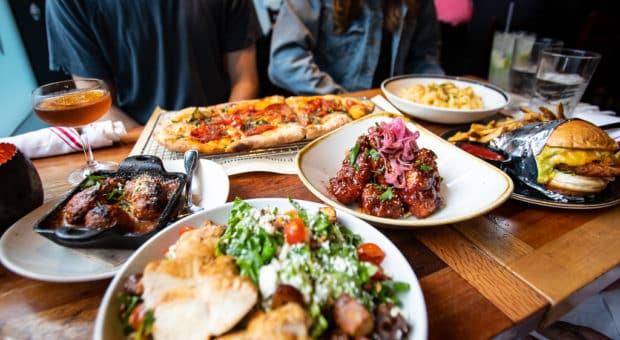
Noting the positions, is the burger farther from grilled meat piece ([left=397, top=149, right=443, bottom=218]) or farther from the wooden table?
grilled meat piece ([left=397, top=149, right=443, bottom=218])

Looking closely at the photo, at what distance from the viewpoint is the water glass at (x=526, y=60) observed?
2.55m

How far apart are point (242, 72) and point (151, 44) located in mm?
815

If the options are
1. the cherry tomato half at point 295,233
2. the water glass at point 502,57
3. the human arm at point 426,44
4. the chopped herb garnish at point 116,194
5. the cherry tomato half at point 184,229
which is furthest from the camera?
the human arm at point 426,44

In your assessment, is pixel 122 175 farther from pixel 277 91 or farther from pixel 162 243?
pixel 277 91

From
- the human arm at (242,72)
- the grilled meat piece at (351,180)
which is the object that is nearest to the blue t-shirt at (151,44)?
the human arm at (242,72)

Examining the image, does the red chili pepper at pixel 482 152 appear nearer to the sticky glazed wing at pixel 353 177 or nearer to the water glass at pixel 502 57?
the sticky glazed wing at pixel 353 177

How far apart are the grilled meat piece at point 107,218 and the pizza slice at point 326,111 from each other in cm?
109

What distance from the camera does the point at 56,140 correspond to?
5.65 feet

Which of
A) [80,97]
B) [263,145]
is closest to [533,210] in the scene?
[263,145]

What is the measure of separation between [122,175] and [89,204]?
8.9 inches

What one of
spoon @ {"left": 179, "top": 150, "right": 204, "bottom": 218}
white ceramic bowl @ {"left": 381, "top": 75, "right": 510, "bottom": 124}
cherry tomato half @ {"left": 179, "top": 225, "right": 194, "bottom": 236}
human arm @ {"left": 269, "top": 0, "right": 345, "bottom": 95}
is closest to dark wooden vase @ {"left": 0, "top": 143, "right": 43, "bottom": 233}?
spoon @ {"left": 179, "top": 150, "right": 204, "bottom": 218}

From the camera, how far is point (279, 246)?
815 mm

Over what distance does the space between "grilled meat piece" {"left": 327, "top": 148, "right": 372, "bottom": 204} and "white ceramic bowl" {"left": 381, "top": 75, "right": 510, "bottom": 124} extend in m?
0.83

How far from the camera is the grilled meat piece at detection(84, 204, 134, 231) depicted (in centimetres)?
96
